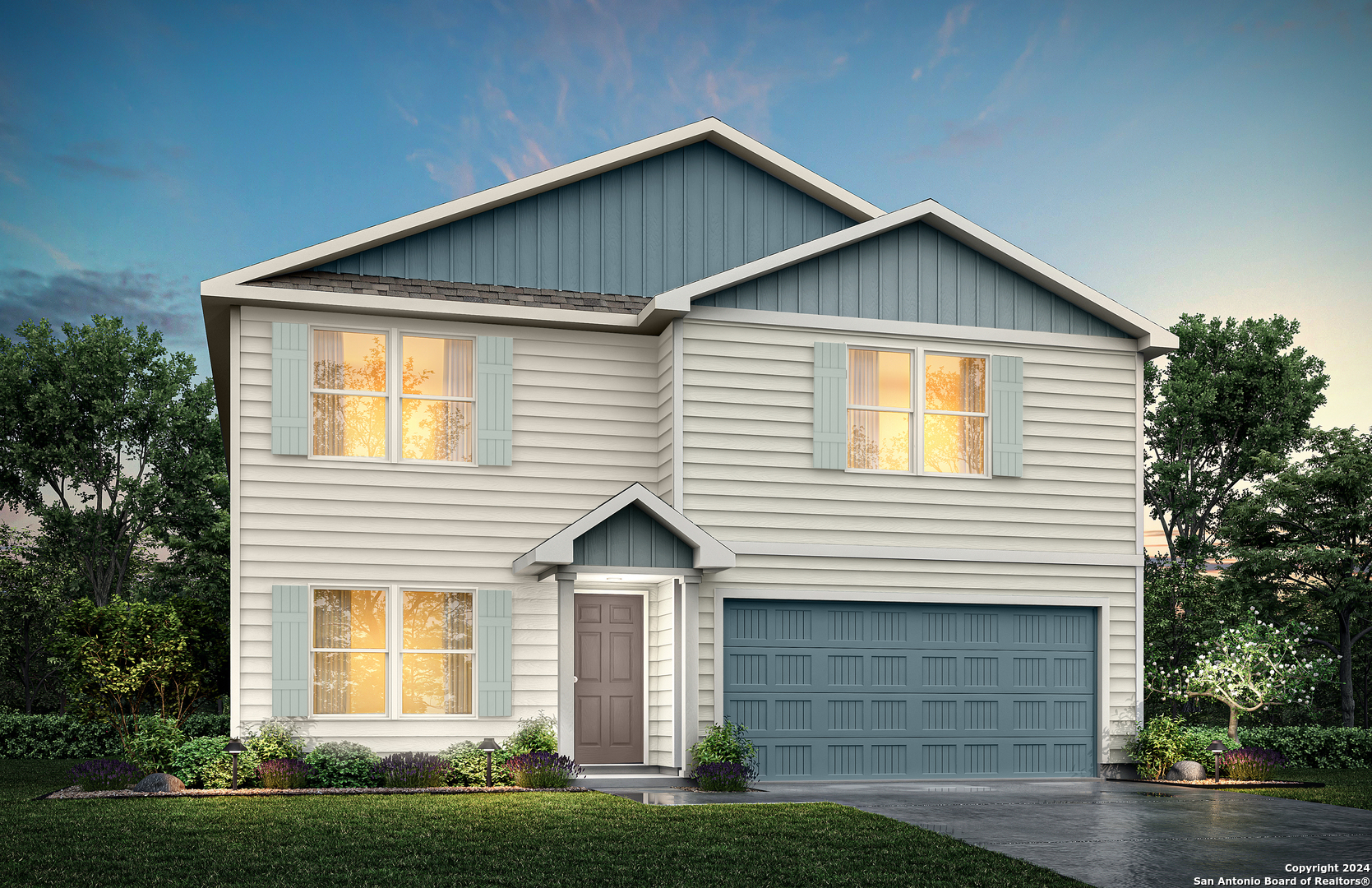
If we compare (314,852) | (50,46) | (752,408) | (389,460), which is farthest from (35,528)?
(314,852)

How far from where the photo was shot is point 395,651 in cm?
1384

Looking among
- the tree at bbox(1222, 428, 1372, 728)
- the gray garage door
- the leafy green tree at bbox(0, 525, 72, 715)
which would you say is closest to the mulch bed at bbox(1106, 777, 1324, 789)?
the gray garage door

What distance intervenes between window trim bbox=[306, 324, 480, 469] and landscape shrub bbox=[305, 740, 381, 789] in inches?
129

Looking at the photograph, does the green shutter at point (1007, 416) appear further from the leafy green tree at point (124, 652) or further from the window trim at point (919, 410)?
the leafy green tree at point (124, 652)

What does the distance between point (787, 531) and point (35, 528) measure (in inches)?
844

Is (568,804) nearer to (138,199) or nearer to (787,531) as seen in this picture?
(787,531)

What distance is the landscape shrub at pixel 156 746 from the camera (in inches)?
514

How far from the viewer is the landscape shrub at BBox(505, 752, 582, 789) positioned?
12992 millimetres

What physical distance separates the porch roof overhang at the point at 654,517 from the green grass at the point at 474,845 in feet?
8.73

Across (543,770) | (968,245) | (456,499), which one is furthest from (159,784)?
(968,245)

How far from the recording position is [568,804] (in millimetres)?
11344

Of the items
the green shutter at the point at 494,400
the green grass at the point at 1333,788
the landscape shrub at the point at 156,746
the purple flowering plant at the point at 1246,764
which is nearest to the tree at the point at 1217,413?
the green grass at the point at 1333,788

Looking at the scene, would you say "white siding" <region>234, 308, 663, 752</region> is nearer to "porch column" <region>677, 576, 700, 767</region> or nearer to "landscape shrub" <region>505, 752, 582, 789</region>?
"landscape shrub" <region>505, 752, 582, 789</region>

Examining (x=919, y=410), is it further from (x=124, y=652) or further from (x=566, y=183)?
(x=124, y=652)
